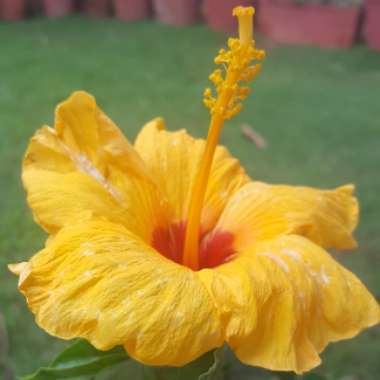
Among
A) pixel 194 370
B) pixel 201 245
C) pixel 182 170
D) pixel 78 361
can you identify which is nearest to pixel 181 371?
pixel 194 370

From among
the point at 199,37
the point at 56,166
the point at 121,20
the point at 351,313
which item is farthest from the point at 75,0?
the point at 351,313

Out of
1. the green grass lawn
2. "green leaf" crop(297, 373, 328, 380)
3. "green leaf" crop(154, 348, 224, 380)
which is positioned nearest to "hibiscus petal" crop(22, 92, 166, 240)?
"green leaf" crop(154, 348, 224, 380)

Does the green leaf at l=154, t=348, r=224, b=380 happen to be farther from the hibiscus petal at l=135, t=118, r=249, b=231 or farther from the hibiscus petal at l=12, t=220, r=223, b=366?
the hibiscus petal at l=135, t=118, r=249, b=231

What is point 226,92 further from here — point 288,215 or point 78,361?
point 78,361

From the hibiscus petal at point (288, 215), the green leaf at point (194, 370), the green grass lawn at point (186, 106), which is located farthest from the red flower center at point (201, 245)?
the green grass lawn at point (186, 106)

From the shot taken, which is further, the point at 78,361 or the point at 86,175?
the point at 86,175

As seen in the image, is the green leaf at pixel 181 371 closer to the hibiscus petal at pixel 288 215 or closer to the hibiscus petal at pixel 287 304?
the hibiscus petal at pixel 287 304

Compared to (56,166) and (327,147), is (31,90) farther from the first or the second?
(56,166)
